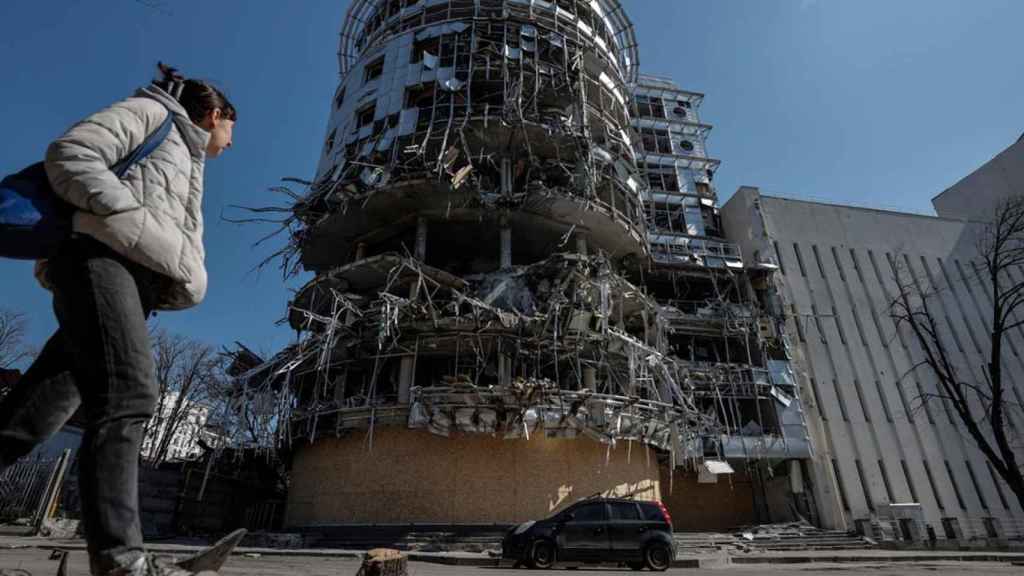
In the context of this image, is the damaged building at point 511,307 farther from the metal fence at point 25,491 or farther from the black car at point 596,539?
the metal fence at point 25,491

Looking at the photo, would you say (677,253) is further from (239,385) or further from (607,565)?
(239,385)

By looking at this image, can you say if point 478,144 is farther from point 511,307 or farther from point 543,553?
point 543,553

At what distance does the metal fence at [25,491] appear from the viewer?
14.1m

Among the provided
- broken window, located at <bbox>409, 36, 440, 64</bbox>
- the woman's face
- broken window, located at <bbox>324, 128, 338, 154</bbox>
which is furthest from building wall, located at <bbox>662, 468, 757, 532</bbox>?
the woman's face

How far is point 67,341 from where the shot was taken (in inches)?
75.8

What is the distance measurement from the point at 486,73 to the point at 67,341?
84.4 feet

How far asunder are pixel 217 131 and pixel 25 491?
17.5 m

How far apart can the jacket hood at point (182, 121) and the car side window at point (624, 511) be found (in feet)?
38.4

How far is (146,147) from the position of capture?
89.7 inches

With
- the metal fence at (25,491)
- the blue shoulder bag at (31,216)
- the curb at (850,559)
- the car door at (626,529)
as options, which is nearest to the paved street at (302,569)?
the blue shoulder bag at (31,216)

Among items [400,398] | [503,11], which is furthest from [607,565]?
[503,11]

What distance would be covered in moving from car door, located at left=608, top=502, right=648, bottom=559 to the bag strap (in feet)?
38.8

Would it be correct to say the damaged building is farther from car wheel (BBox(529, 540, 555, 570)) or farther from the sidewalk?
car wheel (BBox(529, 540, 555, 570))

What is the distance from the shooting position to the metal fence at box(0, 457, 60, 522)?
46.3 feet
